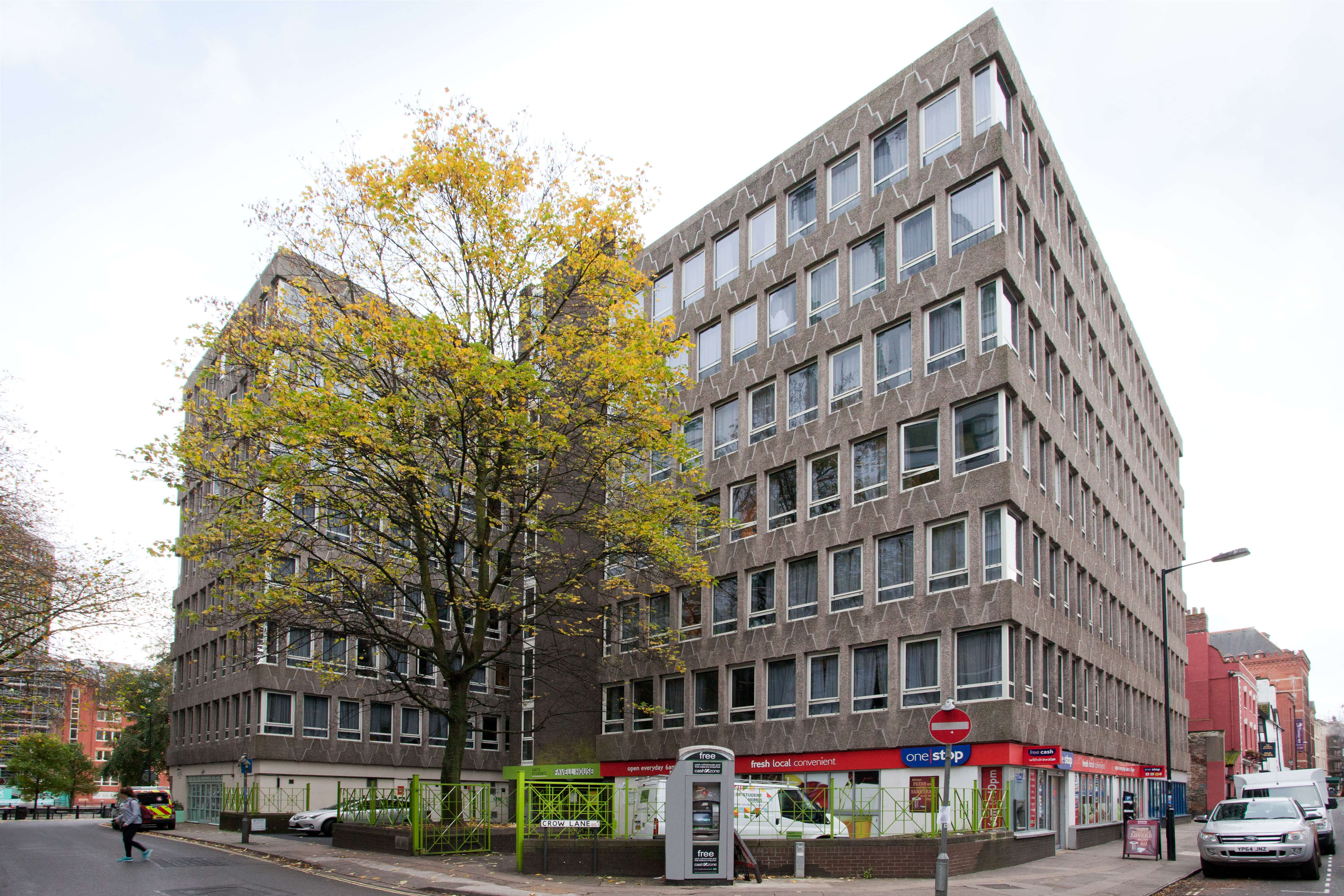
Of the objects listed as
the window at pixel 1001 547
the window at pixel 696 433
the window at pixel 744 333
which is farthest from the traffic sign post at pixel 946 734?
the window at pixel 744 333

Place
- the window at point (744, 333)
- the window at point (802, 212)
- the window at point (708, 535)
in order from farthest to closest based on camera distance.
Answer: the window at point (744, 333)
the window at point (708, 535)
the window at point (802, 212)

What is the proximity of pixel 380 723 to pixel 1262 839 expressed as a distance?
36544 mm

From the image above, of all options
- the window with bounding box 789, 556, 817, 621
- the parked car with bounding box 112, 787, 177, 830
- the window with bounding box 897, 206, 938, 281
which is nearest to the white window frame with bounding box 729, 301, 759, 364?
the window with bounding box 897, 206, 938, 281

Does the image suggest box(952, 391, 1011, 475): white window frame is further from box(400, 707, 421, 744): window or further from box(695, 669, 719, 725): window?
box(400, 707, 421, 744): window

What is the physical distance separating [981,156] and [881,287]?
4.67m

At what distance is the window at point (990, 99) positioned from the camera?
3036 cm

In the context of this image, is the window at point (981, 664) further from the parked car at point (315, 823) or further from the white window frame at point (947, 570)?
the parked car at point (315, 823)

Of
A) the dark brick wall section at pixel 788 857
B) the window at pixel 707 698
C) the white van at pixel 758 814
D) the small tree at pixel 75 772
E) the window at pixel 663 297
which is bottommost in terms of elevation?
the small tree at pixel 75 772

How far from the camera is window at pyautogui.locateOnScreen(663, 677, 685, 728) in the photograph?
3669 cm

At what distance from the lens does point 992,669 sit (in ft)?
89.6

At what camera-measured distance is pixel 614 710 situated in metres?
40.1

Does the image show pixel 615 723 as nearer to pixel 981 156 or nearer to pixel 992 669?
pixel 992 669

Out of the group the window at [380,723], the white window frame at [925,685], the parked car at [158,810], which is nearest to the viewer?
the white window frame at [925,685]

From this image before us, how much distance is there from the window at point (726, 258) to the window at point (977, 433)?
1218 cm
